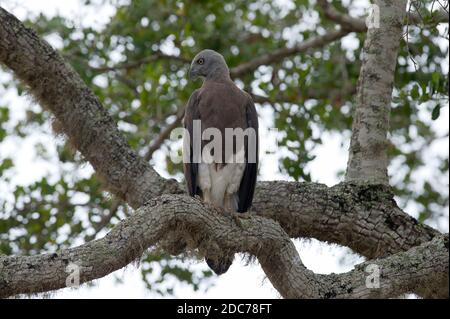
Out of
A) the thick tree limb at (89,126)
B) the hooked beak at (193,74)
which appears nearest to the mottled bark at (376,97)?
the thick tree limb at (89,126)

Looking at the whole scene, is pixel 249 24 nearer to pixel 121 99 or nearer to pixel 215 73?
pixel 121 99

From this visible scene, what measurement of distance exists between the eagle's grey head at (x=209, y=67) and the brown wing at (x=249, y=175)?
0.44 meters

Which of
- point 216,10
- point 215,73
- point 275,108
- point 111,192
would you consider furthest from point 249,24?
point 111,192

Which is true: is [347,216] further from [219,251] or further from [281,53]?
[281,53]

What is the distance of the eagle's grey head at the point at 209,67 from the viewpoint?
6141 millimetres

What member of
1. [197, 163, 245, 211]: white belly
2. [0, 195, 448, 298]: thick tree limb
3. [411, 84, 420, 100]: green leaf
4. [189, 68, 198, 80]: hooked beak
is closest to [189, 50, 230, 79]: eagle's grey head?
[189, 68, 198, 80]: hooked beak

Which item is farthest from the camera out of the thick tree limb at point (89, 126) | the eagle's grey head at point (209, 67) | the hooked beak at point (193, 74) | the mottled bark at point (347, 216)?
the hooked beak at point (193, 74)

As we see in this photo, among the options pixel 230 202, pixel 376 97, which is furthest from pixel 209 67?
pixel 376 97

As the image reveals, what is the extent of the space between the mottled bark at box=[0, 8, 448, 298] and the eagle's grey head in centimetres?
113

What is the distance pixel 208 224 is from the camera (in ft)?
14.2

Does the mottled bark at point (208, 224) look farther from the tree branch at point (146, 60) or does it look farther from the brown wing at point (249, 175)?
the tree branch at point (146, 60)

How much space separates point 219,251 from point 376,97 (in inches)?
66.2

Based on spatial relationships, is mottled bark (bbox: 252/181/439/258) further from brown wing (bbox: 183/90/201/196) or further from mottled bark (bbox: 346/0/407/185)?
brown wing (bbox: 183/90/201/196)

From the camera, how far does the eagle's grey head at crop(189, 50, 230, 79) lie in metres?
6.14
